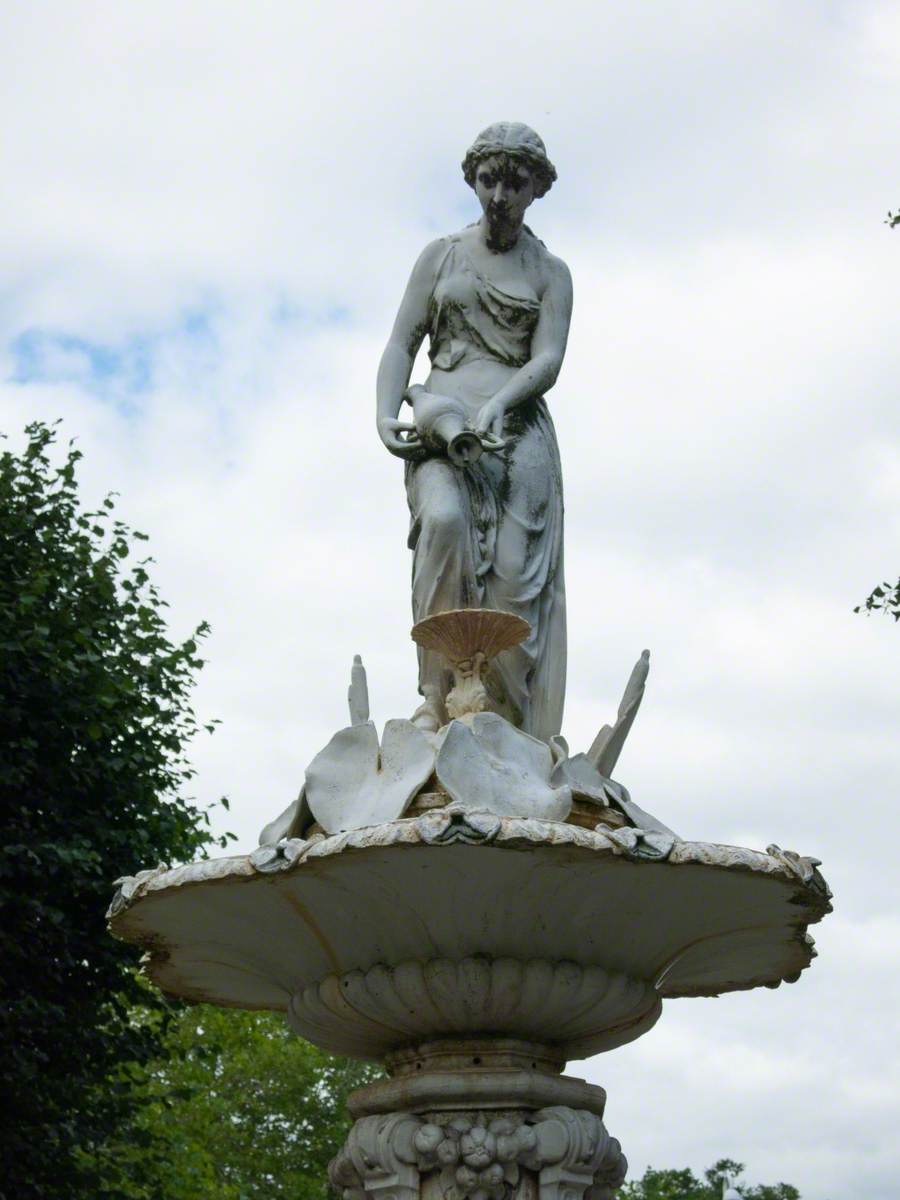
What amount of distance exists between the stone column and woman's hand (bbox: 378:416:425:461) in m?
2.57

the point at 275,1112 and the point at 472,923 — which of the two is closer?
the point at 472,923

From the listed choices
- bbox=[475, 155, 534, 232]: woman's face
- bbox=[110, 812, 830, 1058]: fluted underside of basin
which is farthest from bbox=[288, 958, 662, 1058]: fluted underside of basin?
bbox=[475, 155, 534, 232]: woman's face

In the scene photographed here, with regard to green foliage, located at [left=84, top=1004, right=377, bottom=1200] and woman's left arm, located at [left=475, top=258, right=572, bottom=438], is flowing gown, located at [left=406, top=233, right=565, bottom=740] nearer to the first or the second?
woman's left arm, located at [left=475, top=258, right=572, bottom=438]

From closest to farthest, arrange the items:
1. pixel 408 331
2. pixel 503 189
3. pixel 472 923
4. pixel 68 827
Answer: pixel 472 923, pixel 503 189, pixel 408 331, pixel 68 827

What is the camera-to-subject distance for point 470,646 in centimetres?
768

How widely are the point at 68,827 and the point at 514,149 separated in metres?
7.39

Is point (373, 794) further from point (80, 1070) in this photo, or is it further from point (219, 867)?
point (80, 1070)

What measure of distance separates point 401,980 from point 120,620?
367 inches

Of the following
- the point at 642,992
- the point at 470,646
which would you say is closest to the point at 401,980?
the point at 642,992

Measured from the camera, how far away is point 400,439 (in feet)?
27.2

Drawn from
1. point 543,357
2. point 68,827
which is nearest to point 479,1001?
point 543,357

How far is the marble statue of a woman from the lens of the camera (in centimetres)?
802

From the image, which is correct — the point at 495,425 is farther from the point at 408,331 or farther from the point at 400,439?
the point at 408,331

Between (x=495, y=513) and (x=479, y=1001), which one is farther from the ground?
(x=495, y=513)
